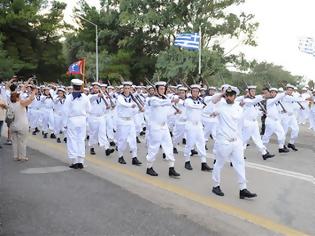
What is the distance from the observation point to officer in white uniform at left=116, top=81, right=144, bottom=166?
40.0 ft

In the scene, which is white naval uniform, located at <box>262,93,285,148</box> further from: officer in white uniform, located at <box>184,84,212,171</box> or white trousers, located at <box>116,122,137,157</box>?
white trousers, located at <box>116,122,137,157</box>

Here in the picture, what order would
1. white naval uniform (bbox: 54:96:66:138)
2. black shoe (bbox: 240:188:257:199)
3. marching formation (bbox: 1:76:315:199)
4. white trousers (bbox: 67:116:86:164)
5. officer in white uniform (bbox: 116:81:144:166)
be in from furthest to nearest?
white naval uniform (bbox: 54:96:66:138), officer in white uniform (bbox: 116:81:144:166), white trousers (bbox: 67:116:86:164), marching formation (bbox: 1:76:315:199), black shoe (bbox: 240:188:257:199)

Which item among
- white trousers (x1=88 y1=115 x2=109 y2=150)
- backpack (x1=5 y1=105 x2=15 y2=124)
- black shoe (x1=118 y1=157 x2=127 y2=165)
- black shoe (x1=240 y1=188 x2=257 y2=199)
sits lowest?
black shoe (x1=118 y1=157 x2=127 y2=165)

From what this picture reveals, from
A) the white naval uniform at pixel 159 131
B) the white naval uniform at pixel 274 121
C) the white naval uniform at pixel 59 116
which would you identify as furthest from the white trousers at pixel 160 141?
the white naval uniform at pixel 59 116

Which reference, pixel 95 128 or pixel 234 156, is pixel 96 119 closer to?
pixel 95 128

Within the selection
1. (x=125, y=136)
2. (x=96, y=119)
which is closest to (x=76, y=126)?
(x=125, y=136)

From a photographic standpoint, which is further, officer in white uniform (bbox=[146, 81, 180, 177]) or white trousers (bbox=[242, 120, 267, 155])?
white trousers (bbox=[242, 120, 267, 155])

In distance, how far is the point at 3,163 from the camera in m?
11.8

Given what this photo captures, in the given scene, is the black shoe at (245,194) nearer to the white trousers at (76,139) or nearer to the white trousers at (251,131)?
the white trousers at (76,139)

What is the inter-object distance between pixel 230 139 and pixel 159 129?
2.13 metres

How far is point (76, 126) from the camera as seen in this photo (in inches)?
456

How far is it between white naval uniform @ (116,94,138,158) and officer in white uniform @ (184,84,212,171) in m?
1.26

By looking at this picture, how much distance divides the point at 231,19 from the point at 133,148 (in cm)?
2937

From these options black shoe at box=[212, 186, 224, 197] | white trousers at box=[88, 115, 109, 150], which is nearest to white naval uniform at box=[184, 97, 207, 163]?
black shoe at box=[212, 186, 224, 197]
